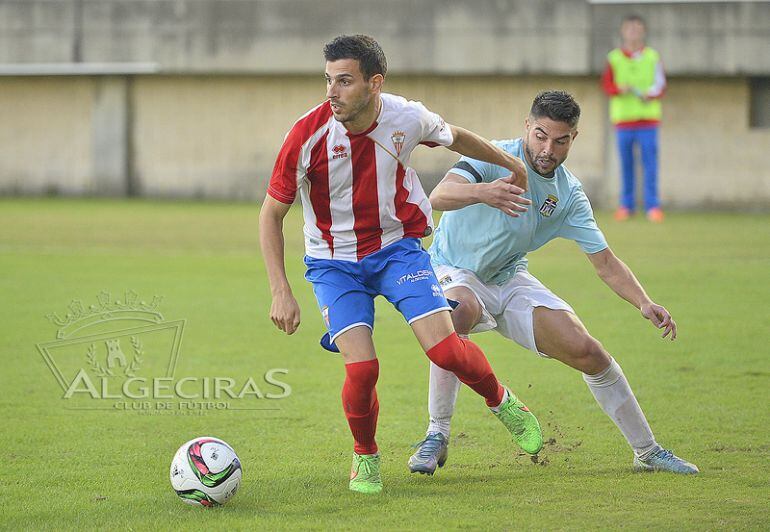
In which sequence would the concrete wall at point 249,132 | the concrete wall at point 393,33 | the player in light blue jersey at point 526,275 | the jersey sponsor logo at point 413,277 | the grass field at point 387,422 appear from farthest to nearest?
the concrete wall at point 249,132 < the concrete wall at point 393,33 < the player in light blue jersey at point 526,275 < the jersey sponsor logo at point 413,277 < the grass field at point 387,422

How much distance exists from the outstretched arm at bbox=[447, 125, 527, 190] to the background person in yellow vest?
39.1ft

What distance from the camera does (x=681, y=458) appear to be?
19.0 ft

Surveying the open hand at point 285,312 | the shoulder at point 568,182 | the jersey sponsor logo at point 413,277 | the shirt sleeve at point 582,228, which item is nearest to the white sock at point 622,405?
the shirt sleeve at point 582,228

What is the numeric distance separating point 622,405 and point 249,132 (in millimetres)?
16347

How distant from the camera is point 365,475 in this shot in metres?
5.23

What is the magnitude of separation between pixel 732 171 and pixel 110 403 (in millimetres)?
15265

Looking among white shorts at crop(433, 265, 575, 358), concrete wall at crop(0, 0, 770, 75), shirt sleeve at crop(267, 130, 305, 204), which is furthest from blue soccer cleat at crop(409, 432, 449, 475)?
concrete wall at crop(0, 0, 770, 75)

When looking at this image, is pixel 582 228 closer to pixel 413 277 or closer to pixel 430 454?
pixel 413 277

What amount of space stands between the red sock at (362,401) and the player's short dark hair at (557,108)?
1476mm

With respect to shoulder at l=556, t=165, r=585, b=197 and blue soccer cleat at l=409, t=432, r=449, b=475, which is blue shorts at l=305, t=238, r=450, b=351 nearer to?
blue soccer cleat at l=409, t=432, r=449, b=475

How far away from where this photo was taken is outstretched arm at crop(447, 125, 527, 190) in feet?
18.1

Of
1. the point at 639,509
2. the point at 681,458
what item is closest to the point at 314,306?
the point at 681,458

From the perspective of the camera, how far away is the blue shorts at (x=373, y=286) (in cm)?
534

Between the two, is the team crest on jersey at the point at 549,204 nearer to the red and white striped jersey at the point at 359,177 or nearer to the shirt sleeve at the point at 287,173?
the red and white striped jersey at the point at 359,177
